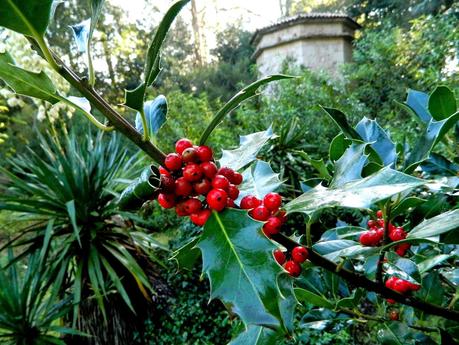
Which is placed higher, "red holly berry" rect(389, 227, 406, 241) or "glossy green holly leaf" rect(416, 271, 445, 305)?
"red holly berry" rect(389, 227, 406, 241)

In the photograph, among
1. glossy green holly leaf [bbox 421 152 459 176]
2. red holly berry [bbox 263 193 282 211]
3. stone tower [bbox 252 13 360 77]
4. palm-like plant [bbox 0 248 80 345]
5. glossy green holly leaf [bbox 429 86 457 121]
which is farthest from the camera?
stone tower [bbox 252 13 360 77]

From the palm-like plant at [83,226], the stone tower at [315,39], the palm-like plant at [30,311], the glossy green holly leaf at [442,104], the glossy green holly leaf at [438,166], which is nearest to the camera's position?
the glossy green holly leaf at [442,104]

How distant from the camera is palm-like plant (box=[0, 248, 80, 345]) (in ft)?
7.52

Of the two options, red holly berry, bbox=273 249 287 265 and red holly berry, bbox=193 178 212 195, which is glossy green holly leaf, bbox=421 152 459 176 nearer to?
red holly berry, bbox=273 249 287 265

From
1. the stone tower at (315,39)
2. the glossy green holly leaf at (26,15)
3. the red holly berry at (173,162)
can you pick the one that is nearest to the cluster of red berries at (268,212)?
the red holly berry at (173,162)

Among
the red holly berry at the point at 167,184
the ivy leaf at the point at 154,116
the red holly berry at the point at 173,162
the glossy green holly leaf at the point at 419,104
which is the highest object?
the ivy leaf at the point at 154,116

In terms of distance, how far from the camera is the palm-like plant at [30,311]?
7.52 feet

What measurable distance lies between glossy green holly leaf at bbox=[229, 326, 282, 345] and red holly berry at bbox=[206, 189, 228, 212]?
9.1 inches

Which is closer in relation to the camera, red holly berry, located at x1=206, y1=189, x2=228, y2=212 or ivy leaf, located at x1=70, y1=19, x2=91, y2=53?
red holly berry, located at x1=206, y1=189, x2=228, y2=212

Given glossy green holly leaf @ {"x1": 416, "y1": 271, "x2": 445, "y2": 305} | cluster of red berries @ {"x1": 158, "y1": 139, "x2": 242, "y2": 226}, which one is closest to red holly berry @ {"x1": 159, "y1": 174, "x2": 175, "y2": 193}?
cluster of red berries @ {"x1": 158, "y1": 139, "x2": 242, "y2": 226}

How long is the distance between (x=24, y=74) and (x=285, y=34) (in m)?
9.88

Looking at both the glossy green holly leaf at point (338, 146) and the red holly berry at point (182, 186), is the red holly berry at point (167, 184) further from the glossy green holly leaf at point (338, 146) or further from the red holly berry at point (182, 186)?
the glossy green holly leaf at point (338, 146)

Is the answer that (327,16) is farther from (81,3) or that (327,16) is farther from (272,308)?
(272,308)

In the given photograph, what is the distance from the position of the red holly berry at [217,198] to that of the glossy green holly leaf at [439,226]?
267 mm
